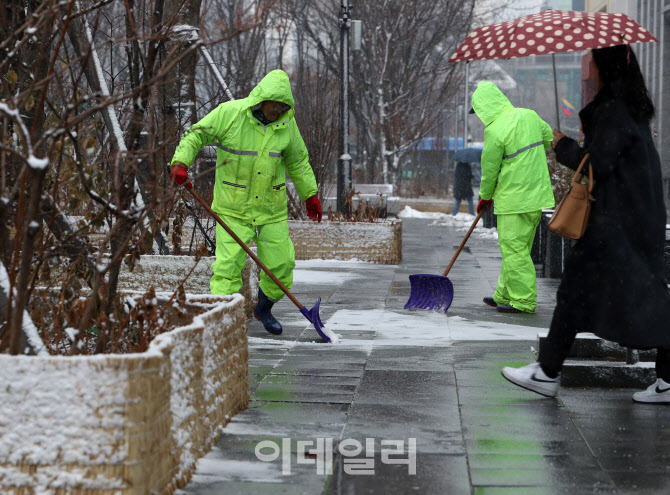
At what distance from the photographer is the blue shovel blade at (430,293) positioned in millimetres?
8820

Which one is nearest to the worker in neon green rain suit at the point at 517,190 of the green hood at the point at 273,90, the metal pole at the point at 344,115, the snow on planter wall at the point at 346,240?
the green hood at the point at 273,90

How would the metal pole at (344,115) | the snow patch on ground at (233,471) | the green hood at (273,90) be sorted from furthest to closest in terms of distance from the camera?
1. the metal pole at (344,115)
2. the green hood at (273,90)
3. the snow patch on ground at (233,471)

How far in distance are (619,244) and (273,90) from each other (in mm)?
2874

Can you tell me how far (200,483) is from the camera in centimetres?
380

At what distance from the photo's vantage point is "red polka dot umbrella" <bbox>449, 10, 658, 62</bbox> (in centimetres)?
559

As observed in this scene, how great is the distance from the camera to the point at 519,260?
8789mm

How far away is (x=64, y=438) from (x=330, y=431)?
5.31 feet

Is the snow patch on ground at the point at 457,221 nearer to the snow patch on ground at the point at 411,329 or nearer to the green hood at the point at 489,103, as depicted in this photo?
the green hood at the point at 489,103

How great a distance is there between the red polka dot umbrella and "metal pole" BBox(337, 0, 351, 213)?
859 centimetres

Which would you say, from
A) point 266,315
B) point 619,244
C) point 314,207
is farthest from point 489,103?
point 619,244

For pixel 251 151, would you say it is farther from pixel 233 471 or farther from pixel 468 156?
pixel 468 156

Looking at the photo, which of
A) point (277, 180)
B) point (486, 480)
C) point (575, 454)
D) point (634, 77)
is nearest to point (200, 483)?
point (486, 480)

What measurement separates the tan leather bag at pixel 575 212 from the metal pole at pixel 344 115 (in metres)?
10.0

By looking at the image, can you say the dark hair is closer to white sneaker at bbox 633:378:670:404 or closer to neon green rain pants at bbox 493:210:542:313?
white sneaker at bbox 633:378:670:404
